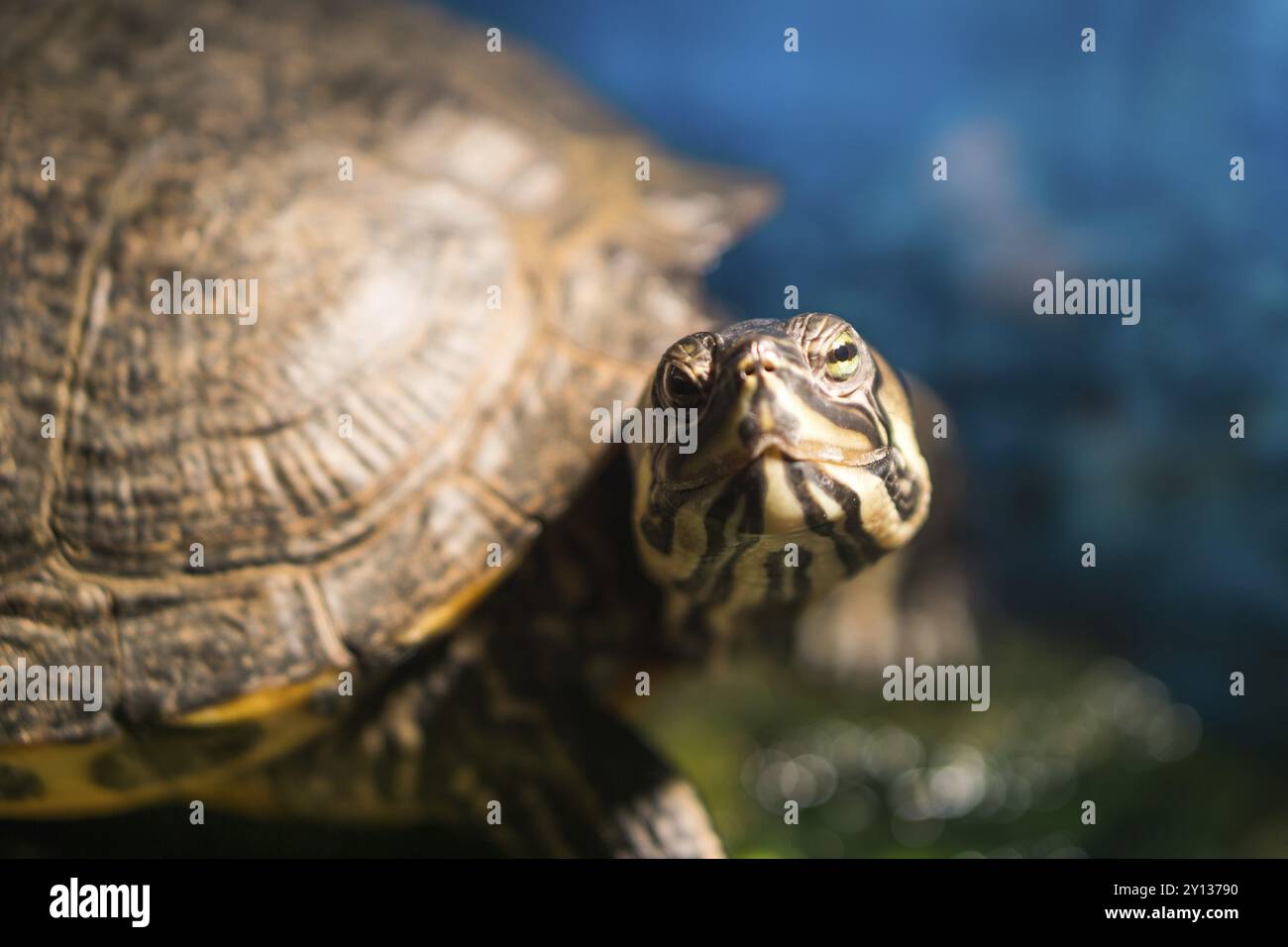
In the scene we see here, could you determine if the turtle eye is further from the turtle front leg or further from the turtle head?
the turtle front leg

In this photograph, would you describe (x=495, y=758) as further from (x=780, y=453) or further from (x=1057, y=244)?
(x=1057, y=244)

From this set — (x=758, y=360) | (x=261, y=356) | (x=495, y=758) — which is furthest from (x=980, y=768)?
(x=261, y=356)

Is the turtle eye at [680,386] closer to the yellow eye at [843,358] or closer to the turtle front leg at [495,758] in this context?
the yellow eye at [843,358]

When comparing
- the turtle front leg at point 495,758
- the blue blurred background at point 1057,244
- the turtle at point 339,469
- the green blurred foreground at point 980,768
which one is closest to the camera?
the turtle at point 339,469

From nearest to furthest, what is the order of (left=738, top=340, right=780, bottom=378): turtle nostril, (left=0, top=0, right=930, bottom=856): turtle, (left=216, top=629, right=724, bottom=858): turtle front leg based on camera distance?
(left=738, top=340, right=780, bottom=378): turtle nostril
(left=0, top=0, right=930, bottom=856): turtle
(left=216, top=629, right=724, bottom=858): turtle front leg

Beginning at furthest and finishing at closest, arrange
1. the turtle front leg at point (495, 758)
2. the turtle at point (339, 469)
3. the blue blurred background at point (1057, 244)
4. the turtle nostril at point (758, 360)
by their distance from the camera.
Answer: the blue blurred background at point (1057, 244), the turtle front leg at point (495, 758), the turtle at point (339, 469), the turtle nostril at point (758, 360)

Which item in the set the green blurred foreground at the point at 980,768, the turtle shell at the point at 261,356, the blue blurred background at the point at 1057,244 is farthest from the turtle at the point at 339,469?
the blue blurred background at the point at 1057,244

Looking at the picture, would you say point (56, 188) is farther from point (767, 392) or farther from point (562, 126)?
point (767, 392)

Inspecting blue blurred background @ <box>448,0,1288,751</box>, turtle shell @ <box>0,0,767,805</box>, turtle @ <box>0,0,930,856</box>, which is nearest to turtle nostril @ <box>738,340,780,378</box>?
turtle @ <box>0,0,930,856</box>

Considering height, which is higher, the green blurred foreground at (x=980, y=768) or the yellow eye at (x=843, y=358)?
the yellow eye at (x=843, y=358)
